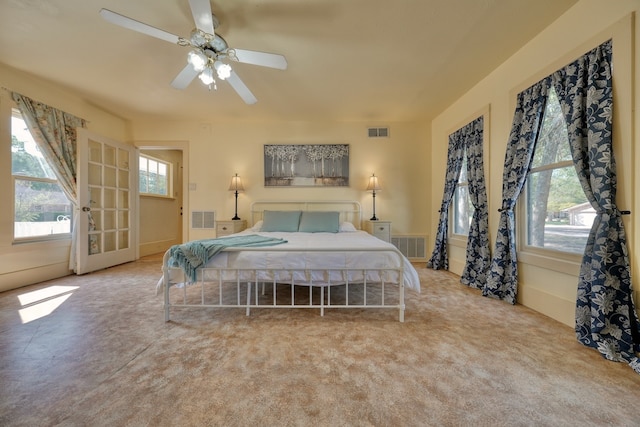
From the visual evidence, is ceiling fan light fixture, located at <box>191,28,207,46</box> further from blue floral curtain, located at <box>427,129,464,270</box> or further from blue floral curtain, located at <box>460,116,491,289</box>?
blue floral curtain, located at <box>427,129,464,270</box>

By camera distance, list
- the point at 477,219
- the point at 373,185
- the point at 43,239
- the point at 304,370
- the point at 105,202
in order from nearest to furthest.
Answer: the point at 304,370 → the point at 477,219 → the point at 43,239 → the point at 105,202 → the point at 373,185

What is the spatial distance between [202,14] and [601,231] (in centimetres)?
310

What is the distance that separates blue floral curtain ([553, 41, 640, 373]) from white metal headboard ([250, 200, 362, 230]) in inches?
112

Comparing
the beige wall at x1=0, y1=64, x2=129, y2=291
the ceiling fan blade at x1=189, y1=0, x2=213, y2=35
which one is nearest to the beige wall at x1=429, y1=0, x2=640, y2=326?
the ceiling fan blade at x1=189, y1=0, x2=213, y2=35

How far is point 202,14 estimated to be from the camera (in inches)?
64.9

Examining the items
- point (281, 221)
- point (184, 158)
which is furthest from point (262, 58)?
point (184, 158)

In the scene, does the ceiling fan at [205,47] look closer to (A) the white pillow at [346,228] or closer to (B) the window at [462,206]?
(A) the white pillow at [346,228]

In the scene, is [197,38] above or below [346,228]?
above

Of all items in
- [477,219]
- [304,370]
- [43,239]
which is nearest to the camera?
[304,370]

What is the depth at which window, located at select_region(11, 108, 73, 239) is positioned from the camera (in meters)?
2.90

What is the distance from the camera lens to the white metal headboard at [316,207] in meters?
4.32

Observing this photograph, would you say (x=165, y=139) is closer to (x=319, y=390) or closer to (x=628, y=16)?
(x=319, y=390)

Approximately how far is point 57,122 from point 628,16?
581 centimetres

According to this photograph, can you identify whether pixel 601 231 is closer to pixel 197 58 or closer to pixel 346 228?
pixel 346 228
